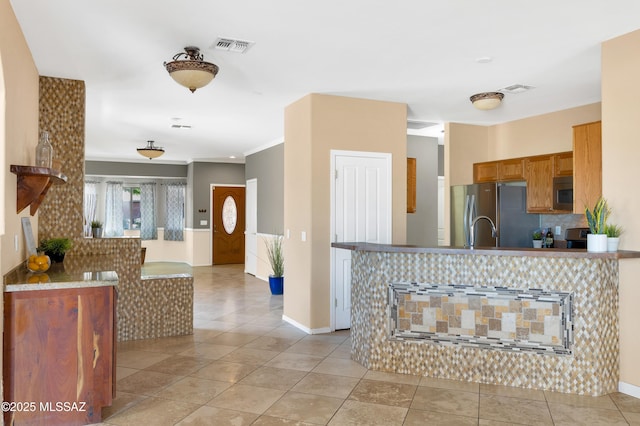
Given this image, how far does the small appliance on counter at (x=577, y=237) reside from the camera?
5.53 m

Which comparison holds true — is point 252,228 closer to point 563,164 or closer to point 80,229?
point 80,229

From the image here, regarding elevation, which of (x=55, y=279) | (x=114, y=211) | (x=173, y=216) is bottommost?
(x=55, y=279)

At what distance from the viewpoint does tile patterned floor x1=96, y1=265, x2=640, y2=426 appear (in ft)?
10.2

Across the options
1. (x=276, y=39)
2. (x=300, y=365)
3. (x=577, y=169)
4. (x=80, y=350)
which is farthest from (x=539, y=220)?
(x=80, y=350)

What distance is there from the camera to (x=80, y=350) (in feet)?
9.71

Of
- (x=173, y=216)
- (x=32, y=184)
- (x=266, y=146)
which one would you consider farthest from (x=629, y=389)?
(x=173, y=216)

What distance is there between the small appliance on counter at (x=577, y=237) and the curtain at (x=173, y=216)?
8901mm

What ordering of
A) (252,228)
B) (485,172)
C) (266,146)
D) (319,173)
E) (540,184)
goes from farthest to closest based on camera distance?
(252,228)
(266,146)
(485,172)
(540,184)
(319,173)

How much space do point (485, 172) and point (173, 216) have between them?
7940 millimetres

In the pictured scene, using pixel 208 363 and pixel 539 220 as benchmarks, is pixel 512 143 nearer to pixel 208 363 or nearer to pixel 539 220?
pixel 539 220

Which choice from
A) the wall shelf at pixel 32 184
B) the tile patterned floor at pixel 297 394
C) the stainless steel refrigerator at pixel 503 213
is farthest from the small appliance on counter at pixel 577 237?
the wall shelf at pixel 32 184

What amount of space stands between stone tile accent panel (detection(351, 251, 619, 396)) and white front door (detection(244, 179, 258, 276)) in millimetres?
5766

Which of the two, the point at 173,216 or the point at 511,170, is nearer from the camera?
the point at 511,170

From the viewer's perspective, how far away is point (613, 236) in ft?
11.5
